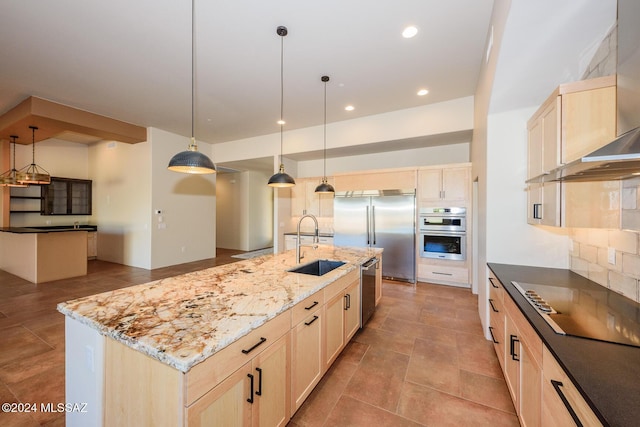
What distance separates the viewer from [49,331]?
2832 millimetres

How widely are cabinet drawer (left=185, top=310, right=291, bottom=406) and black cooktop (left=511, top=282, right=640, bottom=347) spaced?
141 centimetres

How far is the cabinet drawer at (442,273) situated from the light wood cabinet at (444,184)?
3.87 feet

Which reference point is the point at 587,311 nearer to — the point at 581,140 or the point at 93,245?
the point at 581,140

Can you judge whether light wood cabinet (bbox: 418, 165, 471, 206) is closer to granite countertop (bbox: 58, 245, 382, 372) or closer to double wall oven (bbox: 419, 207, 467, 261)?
double wall oven (bbox: 419, 207, 467, 261)

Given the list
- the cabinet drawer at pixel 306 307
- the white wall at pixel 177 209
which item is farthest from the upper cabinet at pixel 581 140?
the white wall at pixel 177 209

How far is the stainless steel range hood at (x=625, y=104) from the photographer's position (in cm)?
103

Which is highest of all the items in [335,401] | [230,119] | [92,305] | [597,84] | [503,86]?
[230,119]

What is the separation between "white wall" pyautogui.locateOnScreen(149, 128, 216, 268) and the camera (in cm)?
566

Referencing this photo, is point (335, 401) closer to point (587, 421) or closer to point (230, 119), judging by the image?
point (587, 421)

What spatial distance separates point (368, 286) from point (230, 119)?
4.25 meters

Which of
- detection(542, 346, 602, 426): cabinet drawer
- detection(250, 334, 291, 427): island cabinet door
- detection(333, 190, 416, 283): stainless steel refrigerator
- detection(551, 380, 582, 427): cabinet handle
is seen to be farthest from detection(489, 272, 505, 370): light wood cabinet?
detection(333, 190, 416, 283): stainless steel refrigerator

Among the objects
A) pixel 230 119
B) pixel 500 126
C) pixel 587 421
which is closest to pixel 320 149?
pixel 230 119

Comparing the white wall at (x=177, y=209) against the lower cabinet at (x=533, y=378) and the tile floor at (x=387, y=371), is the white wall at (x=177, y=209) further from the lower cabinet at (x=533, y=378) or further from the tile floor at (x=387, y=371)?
the lower cabinet at (x=533, y=378)

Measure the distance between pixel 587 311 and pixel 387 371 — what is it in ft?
4.77
